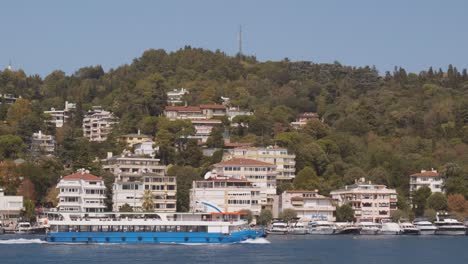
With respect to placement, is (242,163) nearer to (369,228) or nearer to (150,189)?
(150,189)

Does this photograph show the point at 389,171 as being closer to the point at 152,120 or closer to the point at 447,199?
the point at 447,199

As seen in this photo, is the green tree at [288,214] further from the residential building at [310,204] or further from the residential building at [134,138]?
the residential building at [134,138]

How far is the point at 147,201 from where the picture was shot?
117m

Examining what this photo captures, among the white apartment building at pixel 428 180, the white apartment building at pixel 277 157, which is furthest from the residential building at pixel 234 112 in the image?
the white apartment building at pixel 428 180

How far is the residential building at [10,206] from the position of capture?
119 metres

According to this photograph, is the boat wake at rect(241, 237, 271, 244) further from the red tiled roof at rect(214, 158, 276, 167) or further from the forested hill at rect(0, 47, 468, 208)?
the forested hill at rect(0, 47, 468, 208)

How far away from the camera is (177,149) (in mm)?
137125

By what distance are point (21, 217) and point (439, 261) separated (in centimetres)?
5616

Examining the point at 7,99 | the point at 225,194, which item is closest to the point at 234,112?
the point at 7,99

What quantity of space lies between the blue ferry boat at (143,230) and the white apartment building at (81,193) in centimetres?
2722

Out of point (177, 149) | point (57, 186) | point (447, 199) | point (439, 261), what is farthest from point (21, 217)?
point (439, 261)

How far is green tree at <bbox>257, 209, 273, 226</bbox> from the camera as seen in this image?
12006 centimetres

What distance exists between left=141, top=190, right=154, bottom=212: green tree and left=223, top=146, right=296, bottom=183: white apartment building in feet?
49.9

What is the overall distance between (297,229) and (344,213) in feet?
21.1
